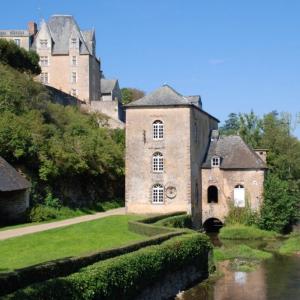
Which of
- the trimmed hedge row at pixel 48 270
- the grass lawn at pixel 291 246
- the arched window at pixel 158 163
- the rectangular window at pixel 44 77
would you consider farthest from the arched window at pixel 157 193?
the rectangular window at pixel 44 77

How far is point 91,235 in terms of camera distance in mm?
28281

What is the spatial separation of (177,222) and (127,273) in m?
16.8

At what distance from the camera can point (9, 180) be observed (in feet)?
102

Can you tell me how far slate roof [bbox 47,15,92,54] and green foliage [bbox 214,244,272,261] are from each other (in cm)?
4591

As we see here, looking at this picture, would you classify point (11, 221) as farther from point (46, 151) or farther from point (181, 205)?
point (181, 205)

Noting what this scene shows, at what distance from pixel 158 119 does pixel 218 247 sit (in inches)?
422

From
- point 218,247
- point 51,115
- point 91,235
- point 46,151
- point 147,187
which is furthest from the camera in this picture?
point 51,115

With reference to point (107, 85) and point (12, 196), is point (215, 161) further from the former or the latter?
point (107, 85)

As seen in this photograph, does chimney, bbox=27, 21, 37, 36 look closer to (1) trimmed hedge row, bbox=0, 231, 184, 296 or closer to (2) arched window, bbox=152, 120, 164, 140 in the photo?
(2) arched window, bbox=152, 120, 164, 140

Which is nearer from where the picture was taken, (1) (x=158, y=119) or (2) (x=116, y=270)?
(2) (x=116, y=270)

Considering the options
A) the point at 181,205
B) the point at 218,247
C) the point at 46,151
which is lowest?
the point at 218,247

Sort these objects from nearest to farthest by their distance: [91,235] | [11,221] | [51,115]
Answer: [91,235]
[11,221]
[51,115]

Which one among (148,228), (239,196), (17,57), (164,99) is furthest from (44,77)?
(148,228)

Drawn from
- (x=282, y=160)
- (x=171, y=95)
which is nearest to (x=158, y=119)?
(x=171, y=95)
